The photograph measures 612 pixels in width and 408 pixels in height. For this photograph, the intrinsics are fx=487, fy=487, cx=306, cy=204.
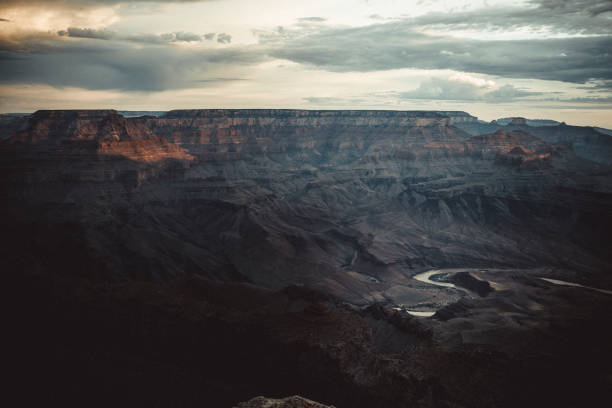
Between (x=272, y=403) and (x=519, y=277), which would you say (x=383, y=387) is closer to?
(x=272, y=403)

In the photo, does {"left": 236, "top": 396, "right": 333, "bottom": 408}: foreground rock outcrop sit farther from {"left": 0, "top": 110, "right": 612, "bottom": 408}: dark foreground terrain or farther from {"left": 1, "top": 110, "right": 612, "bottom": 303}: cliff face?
{"left": 1, "top": 110, "right": 612, "bottom": 303}: cliff face

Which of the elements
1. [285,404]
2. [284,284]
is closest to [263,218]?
[284,284]

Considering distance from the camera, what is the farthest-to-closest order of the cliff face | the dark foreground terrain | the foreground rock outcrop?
the cliff face → the dark foreground terrain → the foreground rock outcrop

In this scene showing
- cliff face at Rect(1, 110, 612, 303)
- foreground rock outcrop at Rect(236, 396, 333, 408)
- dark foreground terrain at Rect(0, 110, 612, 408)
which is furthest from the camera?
cliff face at Rect(1, 110, 612, 303)

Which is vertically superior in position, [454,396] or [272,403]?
[272,403]

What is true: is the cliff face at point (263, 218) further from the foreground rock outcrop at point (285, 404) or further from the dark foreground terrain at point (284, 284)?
the foreground rock outcrop at point (285, 404)

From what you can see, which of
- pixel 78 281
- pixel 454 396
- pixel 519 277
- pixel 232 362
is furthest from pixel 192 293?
pixel 519 277

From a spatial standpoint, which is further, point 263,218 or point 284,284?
point 263,218

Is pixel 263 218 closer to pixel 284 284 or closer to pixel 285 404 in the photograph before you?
pixel 284 284

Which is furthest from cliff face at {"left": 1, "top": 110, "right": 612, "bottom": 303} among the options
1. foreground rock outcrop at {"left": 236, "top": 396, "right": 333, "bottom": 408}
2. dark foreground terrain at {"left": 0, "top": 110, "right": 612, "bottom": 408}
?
foreground rock outcrop at {"left": 236, "top": 396, "right": 333, "bottom": 408}
